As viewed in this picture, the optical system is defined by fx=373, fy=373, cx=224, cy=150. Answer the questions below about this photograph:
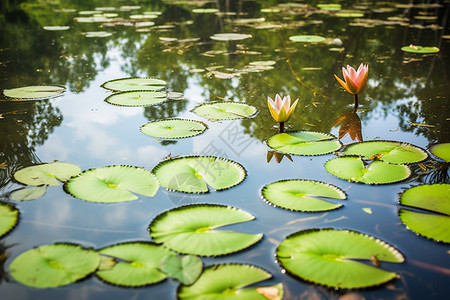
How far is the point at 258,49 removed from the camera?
156 inches

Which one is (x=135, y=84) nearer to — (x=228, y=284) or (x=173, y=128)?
(x=173, y=128)

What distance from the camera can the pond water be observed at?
1.13 metres

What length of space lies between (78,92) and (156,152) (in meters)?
1.26

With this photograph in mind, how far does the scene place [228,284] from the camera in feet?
3.24

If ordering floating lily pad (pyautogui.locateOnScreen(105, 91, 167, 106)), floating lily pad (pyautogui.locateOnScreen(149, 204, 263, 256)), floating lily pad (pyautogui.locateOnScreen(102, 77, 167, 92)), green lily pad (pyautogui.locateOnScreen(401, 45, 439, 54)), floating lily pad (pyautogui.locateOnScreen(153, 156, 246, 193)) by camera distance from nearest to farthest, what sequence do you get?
floating lily pad (pyautogui.locateOnScreen(149, 204, 263, 256))
floating lily pad (pyautogui.locateOnScreen(153, 156, 246, 193))
floating lily pad (pyautogui.locateOnScreen(105, 91, 167, 106))
floating lily pad (pyautogui.locateOnScreen(102, 77, 167, 92))
green lily pad (pyautogui.locateOnScreen(401, 45, 439, 54))

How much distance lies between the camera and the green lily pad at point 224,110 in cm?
219

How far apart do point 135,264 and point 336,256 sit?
578mm

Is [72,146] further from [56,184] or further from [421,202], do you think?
[421,202]

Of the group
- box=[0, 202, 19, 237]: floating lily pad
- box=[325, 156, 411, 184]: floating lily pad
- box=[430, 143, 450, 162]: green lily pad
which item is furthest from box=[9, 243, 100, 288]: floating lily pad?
box=[430, 143, 450, 162]: green lily pad

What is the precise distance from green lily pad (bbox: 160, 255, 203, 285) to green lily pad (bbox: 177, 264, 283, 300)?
0.06 ft

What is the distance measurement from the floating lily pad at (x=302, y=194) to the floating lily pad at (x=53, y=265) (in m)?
0.65

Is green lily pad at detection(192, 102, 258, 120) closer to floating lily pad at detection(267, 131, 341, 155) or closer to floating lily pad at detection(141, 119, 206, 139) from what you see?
floating lily pad at detection(141, 119, 206, 139)

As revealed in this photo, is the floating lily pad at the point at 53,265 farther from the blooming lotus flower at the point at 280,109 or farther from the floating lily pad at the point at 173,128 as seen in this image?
the blooming lotus flower at the point at 280,109

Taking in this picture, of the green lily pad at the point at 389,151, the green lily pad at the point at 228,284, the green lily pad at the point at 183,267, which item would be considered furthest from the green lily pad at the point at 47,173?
the green lily pad at the point at 389,151
